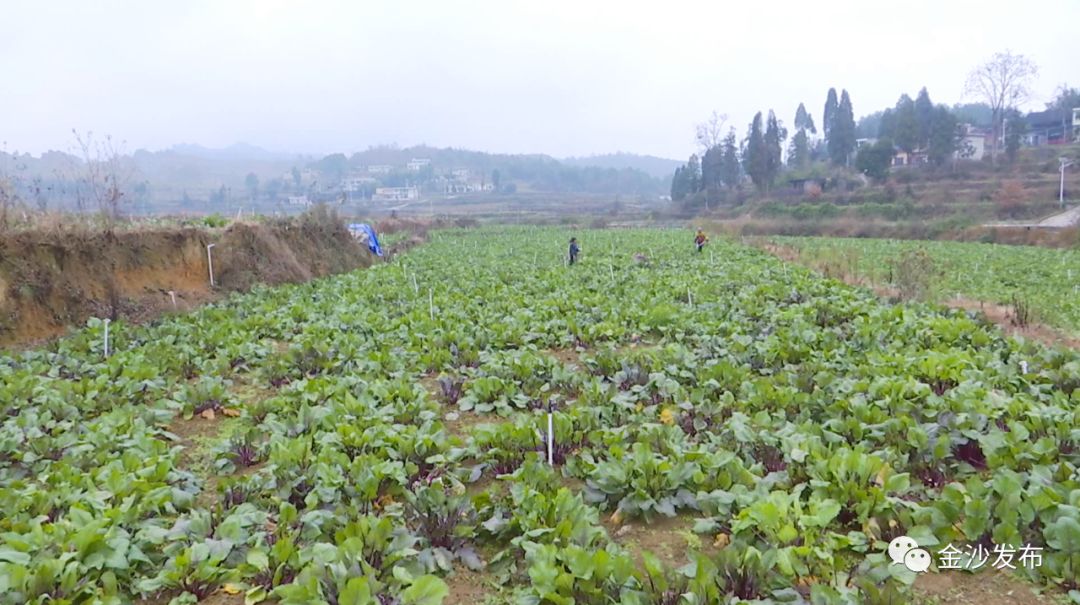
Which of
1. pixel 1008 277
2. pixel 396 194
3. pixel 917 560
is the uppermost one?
pixel 396 194

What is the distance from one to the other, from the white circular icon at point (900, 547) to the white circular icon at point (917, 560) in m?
0.03

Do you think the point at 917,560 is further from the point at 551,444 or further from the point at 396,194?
the point at 396,194

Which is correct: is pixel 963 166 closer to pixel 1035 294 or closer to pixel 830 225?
pixel 830 225

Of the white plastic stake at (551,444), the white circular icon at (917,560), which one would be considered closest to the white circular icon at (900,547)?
the white circular icon at (917,560)

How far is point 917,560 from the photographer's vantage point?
349 cm

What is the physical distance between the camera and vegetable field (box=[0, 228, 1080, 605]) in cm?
339

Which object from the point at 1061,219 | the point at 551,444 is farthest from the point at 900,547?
the point at 1061,219

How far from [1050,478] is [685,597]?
2.56 metres

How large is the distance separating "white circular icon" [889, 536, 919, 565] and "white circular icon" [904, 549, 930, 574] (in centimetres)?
3

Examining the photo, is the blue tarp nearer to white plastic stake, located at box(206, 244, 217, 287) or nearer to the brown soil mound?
the brown soil mound

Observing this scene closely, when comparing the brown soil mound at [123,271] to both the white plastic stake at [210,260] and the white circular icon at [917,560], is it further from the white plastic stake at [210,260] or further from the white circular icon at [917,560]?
the white circular icon at [917,560]

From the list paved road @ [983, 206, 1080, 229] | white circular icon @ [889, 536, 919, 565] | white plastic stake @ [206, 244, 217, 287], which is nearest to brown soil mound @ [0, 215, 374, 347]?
white plastic stake @ [206, 244, 217, 287]

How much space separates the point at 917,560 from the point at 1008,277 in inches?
770

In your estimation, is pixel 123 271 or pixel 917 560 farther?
pixel 123 271
